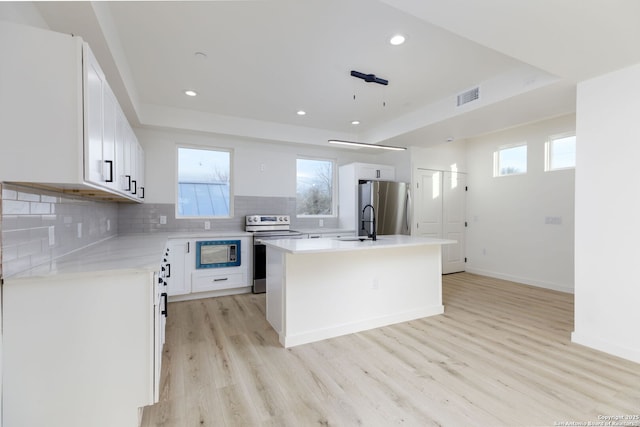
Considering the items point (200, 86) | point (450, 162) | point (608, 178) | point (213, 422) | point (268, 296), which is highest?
point (200, 86)

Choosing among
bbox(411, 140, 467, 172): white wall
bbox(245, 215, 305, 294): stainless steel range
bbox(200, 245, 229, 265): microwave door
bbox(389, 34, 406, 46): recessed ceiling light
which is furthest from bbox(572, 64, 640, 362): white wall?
bbox(200, 245, 229, 265): microwave door

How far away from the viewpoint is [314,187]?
5.70m

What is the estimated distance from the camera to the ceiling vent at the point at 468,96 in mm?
3416

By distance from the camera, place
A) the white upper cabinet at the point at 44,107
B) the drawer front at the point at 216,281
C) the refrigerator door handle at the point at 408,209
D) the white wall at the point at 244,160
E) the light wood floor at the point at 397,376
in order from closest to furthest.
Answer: the white upper cabinet at the point at 44,107, the light wood floor at the point at 397,376, the drawer front at the point at 216,281, the white wall at the point at 244,160, the refrigerator door handle at the point at 408,209

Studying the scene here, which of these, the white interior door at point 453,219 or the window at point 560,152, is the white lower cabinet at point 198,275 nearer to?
the white interior door at point 453,219

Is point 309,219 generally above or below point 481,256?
above

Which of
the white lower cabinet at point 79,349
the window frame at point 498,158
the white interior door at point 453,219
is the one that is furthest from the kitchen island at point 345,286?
the window frame at point 498,158

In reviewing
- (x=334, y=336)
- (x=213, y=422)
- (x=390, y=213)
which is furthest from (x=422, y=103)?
(x=213, y=422)

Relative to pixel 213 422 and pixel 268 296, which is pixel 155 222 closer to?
pixel 268 296

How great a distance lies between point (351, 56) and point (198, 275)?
3.39 metres

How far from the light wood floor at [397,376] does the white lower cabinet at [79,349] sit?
356mm

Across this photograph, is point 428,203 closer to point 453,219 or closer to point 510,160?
point 453,219

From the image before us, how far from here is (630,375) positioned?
2205 millimetres

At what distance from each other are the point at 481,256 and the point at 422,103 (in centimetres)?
341
